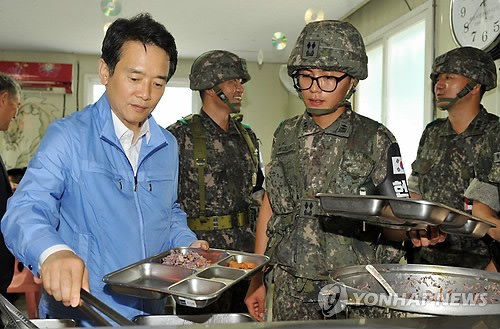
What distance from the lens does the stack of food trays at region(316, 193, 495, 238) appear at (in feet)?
3.24

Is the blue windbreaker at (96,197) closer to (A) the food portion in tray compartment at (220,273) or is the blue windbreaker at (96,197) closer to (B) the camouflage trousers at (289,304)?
(A) the food portion in tray compartment at (220,273)

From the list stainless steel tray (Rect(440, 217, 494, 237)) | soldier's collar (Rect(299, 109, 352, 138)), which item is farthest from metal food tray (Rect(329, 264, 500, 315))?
soldier's collar (Rect(299, 109, 352, 138))

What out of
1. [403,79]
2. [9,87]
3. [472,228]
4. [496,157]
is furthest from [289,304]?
[403,79]

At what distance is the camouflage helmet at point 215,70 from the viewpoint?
3373mm

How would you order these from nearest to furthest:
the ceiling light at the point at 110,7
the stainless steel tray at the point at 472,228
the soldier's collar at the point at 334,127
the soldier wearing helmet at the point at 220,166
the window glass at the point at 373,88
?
1. the stainless steel tray at the point at 472,228
2. the soldier's collar at the point at 334,127
3. the soldier wearing helmet at the point at 220,166
4. the ceiling light at the point at 110,7
5. the window glass at the point at 373,88

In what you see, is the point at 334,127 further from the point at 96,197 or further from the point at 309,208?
the point at 96,197

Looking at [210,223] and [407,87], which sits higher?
[407,87]

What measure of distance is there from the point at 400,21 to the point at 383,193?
4.06m

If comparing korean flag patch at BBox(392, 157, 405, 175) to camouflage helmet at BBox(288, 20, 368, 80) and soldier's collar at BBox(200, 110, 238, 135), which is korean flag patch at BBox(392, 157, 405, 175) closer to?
camouflage helmet at BBox(288, 20, 368, 80)

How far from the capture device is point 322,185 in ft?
6.29

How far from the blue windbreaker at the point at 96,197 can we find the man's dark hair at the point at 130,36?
137 mm

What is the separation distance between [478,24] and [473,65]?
23.2 inches

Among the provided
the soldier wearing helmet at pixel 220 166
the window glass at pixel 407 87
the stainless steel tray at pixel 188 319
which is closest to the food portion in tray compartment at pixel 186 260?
the stainless steel tray at pixel 188 319

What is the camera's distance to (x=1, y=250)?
2.62 m
